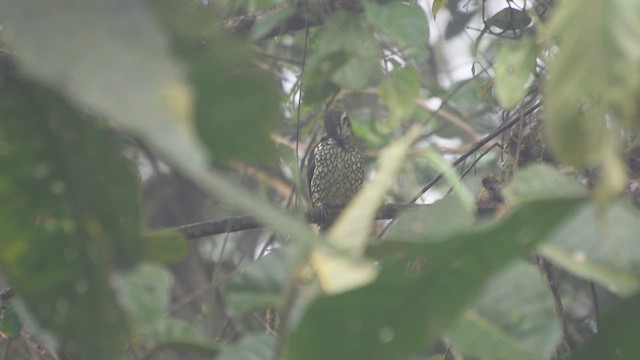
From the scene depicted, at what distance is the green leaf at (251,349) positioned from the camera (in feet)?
2.68

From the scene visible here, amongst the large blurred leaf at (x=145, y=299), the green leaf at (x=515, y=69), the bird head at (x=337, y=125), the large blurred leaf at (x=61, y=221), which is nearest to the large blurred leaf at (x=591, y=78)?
the large blurred leaf at (x=61, y=221)

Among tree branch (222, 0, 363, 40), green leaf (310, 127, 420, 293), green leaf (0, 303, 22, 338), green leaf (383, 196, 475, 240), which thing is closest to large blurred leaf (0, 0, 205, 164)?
green leaf (310, 127, 420, 293)

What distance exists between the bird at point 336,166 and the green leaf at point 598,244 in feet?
9.51

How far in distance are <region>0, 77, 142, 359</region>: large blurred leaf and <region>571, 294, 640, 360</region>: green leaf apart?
34cm

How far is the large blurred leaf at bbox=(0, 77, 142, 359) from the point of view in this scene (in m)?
0.72

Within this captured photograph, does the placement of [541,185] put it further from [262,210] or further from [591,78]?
[262,210]

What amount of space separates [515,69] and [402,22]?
536 mm

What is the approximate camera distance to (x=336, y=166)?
3688 mm

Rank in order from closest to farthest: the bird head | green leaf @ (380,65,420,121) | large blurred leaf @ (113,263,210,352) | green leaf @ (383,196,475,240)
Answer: green leaf @ (383,196,475,240) < large blurred leaf @ (113,263,210,352) < green leaf @ (380,65,420,121) < the bird head

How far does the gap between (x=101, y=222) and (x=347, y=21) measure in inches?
63.0

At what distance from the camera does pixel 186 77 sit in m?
0.54

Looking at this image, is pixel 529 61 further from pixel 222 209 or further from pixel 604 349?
pixel 222 209

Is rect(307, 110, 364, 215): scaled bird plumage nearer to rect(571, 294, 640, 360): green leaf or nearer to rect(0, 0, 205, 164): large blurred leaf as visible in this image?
rect(571, 294, 640, 360): green leaf

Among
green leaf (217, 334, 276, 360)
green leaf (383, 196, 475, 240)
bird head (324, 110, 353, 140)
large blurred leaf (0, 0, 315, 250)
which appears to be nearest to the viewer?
large blurred leaf (0, 0, 315, 250)
